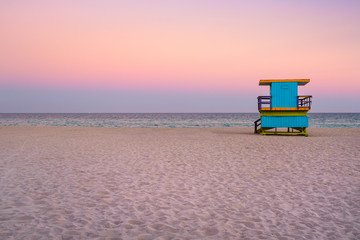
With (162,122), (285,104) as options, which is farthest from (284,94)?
(162,122)

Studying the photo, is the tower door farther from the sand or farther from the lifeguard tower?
the sand

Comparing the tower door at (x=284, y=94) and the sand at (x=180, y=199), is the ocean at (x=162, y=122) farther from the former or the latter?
the sand at (x=180, y=199)

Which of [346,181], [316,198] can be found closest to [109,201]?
[316,198]

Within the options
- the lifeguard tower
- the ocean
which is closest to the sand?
the lifeguard tower

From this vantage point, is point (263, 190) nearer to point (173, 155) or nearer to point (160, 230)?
point (160, 230)

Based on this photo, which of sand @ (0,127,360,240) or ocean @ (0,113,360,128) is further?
ocean @ (0,113,360,128)

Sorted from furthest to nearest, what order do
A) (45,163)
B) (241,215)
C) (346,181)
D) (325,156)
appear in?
1. (325,156)
2. (45,163)
3. (346,181)
4. (241,215)

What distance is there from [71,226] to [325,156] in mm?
10487

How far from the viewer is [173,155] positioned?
38.5 ft

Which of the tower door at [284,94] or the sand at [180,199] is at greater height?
the tower door at [284,94]

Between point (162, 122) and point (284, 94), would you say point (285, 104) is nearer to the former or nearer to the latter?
point (284, 94)

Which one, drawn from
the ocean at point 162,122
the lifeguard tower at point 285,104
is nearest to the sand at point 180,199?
the lifeguard tower at point 285,104

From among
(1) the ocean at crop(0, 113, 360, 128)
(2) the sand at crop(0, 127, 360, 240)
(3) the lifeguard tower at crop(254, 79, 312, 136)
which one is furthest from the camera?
(1) the ocean at crop(0, 113, 360, 128)

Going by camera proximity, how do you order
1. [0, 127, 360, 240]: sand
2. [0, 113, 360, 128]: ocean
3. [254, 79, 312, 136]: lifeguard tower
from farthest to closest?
[0, 113, 360, 128]: ocean < [254, 79, 312, 136]: lifeguard tower < [0, 127, 360, 240]: sand
